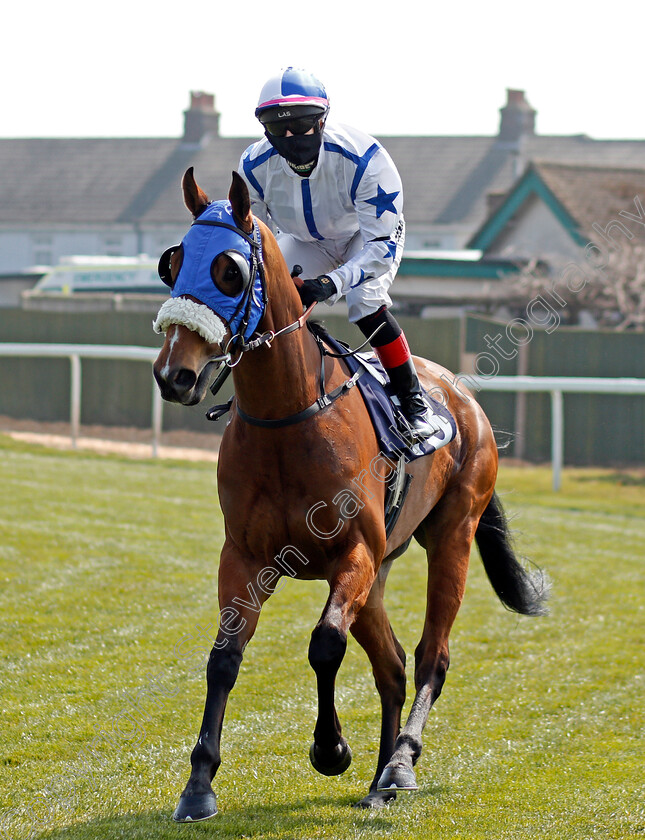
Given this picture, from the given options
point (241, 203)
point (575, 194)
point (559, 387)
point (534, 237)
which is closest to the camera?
point (241, 203)

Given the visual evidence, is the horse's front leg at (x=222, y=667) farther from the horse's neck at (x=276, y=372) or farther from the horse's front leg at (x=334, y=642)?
the horse's neck at (x=276, y=372)

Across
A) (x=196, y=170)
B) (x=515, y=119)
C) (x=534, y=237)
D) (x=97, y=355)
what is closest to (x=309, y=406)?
(x=97, y=355)

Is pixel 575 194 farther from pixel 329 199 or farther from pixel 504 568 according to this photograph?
pixel 329 199

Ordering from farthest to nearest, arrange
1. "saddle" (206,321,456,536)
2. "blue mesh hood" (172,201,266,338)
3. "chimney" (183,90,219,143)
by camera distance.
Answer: "chimney" (183,90,219,143) → "saddle" (206,321,456,536) → "blue mesh hood" (172,201,266,338)

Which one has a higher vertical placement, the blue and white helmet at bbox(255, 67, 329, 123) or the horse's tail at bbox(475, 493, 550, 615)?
the blue and white helmet at bbox(255, 67, 329, 123)

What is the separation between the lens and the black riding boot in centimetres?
388

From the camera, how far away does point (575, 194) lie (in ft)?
59.6

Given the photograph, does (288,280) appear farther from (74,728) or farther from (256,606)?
(74,728)

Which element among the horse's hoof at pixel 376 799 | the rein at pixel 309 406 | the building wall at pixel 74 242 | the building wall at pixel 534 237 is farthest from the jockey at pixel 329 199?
the building wall at pixel 74 242

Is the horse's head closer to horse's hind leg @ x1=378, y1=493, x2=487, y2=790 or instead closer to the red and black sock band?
the red and black sock band

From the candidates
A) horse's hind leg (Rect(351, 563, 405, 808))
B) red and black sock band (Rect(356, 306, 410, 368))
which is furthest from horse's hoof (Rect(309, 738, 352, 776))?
red and black sock band (Rect(356, 306, 410, 368))

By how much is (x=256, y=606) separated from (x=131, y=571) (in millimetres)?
3621

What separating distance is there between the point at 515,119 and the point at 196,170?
1094cm

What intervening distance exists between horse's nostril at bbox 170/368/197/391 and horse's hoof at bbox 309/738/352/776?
142 centimetres
